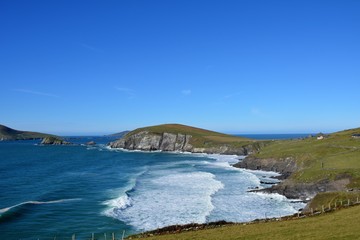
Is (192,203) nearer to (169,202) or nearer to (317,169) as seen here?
(169,202)

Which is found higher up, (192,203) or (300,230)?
(300,230)

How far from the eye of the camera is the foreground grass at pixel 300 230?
3016cm

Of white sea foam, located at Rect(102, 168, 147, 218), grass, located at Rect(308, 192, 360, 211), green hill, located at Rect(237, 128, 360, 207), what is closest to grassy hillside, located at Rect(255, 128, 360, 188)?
green hill, located at Rect(237, 128, 360, 207)

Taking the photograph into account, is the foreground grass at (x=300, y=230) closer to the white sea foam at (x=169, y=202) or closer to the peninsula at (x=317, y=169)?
the peninsula at (x=317, y=169)

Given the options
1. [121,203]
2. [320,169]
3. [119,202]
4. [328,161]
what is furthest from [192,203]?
[328,161]

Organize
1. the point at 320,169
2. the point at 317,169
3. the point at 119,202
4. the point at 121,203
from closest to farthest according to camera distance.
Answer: the point at 121,203 < the point at 119,202 < the point at 320,169 < the point at 317,169

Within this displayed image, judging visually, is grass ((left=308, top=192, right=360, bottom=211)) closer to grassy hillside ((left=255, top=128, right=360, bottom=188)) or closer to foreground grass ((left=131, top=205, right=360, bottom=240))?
foreground grass ((left=131, top=205, right=360, bottom=240))

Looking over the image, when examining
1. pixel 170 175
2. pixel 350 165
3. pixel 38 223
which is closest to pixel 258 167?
pixel 170 175

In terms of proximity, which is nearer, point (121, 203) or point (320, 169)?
point (121, 203)

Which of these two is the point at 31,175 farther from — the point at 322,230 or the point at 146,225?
the point at 322,230

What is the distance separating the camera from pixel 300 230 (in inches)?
1304

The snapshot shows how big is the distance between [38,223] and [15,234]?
543 cm

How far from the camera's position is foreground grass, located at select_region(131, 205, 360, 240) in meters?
30.2

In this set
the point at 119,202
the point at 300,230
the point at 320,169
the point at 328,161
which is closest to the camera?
the point at 300,230
